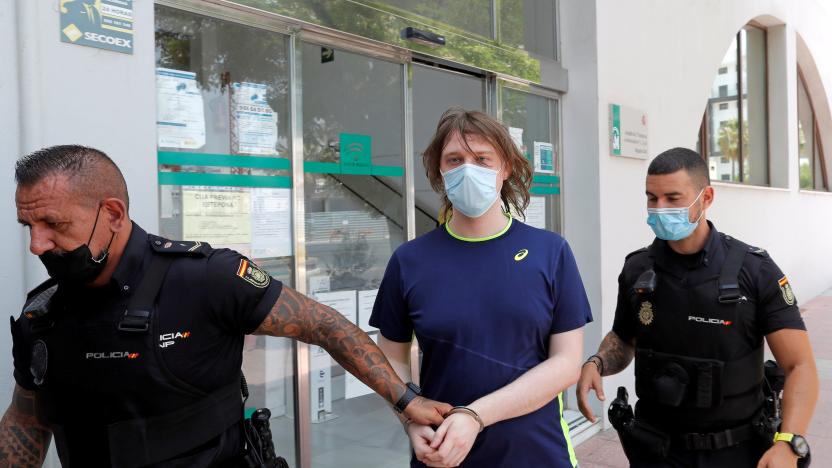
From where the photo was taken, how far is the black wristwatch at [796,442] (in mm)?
2326

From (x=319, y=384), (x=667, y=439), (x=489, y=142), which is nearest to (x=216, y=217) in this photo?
(x=319, y=384)

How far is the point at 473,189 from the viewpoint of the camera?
6.88 ft

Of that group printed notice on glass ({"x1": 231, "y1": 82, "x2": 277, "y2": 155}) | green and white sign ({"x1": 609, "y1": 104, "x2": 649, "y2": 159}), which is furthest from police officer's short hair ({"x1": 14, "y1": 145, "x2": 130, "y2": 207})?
green and white sign ({"x1": 609, "y1": 104, "x2": 649, "y2": 159})

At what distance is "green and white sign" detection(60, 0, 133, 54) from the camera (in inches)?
102

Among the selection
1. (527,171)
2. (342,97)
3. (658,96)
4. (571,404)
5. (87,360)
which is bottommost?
(571,404)

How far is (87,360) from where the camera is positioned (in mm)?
1754

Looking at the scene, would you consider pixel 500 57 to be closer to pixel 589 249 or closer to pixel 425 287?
pixel 589 249

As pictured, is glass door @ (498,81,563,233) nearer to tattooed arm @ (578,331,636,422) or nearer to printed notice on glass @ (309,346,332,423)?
printed notice on glass @ (309,346,332,423)

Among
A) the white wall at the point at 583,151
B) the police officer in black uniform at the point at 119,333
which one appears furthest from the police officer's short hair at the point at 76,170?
the white wall at the point at 583,151

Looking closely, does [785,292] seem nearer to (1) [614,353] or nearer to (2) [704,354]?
(2) [704,354]

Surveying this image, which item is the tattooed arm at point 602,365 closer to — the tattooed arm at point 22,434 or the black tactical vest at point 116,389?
the black tactical vest at point 116,389

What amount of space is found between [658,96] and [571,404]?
3.18m

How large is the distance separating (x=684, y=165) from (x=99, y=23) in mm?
2411

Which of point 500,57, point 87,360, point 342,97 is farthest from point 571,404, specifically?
point 87,360
